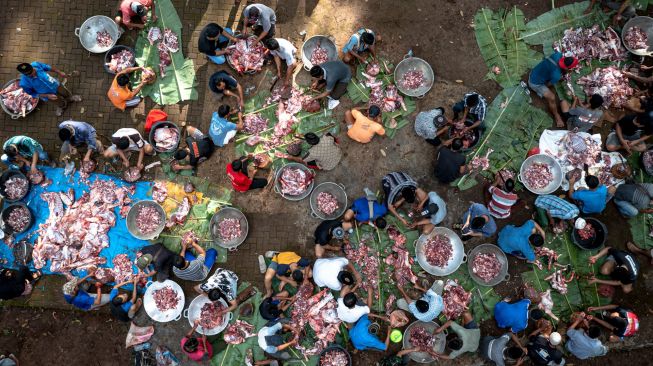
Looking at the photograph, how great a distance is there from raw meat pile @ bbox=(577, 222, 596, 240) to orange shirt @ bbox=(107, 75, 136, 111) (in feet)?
31.0

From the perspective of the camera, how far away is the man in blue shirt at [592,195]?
790 centimetres

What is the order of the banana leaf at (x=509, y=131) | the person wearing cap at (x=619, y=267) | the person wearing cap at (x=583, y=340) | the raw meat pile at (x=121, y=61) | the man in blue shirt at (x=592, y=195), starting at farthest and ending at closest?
the raw meat pile at (x=121, y=61), the banana leaf at (x=509, y=131), the man in blue shirt at (x=592, y=195), the person wearing cap at (x=619, y=267), the person wearing cap at (x=583, y=340)

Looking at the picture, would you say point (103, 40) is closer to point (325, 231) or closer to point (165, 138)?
point (165, 138)

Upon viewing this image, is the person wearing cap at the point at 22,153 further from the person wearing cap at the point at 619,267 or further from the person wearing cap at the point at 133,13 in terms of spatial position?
the person wearing cap at the point at 619,267

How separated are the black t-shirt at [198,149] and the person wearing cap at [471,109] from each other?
4969 millimetres

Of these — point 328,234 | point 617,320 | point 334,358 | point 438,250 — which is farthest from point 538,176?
point 334,358

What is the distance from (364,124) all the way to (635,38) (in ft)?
19.8

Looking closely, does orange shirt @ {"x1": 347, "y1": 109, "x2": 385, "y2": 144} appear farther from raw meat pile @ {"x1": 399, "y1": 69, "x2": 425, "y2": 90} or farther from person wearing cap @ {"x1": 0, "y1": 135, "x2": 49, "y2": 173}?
person wearing cap @ {"x1": 0, "y1": 135, "x2": 49, "y2": 173}

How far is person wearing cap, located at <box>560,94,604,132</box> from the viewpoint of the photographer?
8258 mm

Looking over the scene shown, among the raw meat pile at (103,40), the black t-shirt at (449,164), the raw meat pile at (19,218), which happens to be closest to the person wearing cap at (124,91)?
the raw meat pile at (103,40)

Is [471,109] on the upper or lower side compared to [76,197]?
upper

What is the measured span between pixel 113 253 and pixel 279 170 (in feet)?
12.1

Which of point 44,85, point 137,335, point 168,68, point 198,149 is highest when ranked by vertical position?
point 168,68

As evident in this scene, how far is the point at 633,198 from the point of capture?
8070 millimetres
